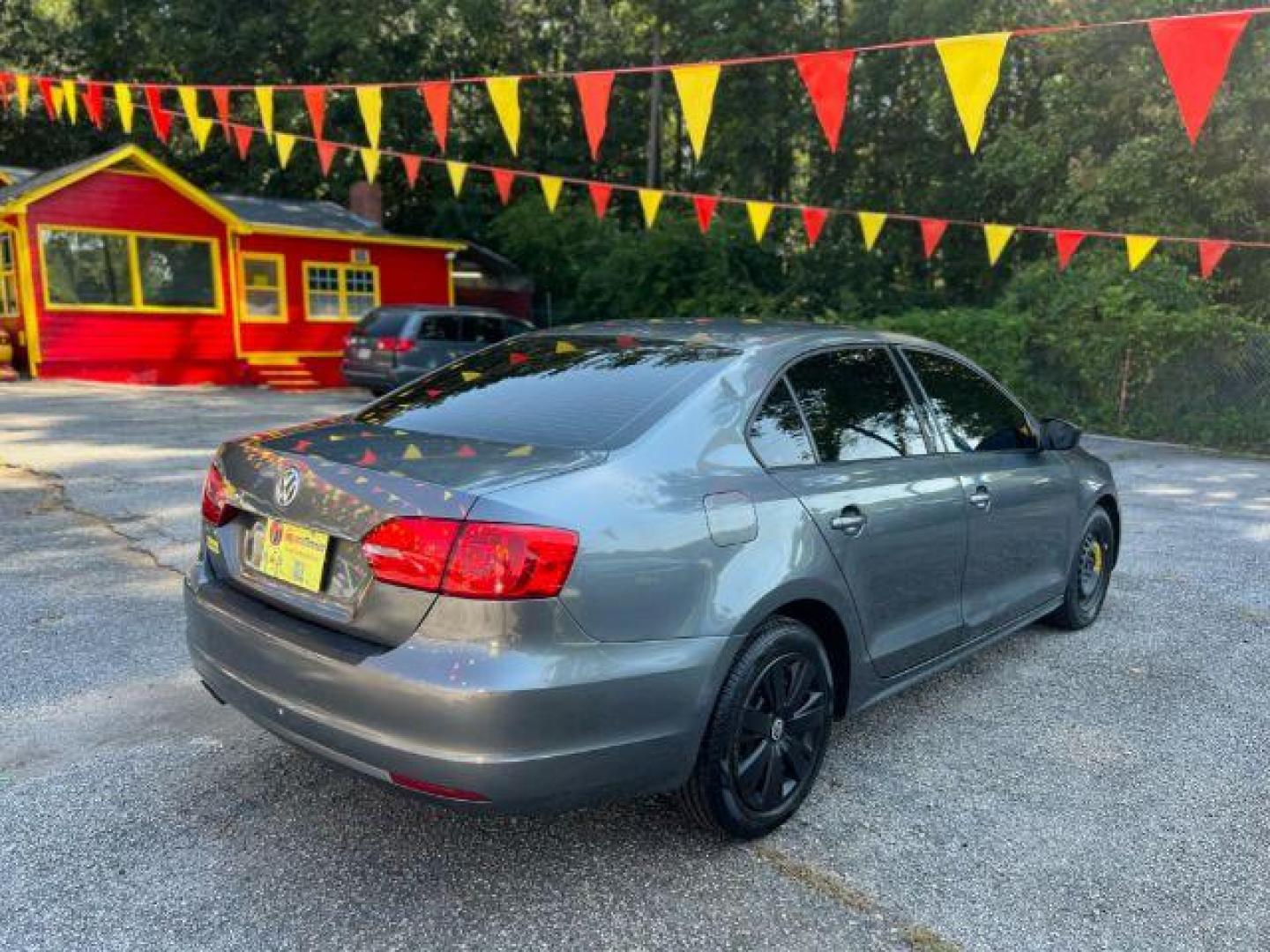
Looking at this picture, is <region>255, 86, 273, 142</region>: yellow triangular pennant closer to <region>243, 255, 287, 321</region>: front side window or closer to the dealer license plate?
<region>243, 255, 287, 321</region>: front side window

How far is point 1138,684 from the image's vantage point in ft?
13.3

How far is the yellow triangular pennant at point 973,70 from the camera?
6.40 metres

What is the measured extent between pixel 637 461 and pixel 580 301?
2220 centimetres

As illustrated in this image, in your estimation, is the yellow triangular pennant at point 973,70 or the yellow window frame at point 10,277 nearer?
the yellow triangular pennant at point 973,70

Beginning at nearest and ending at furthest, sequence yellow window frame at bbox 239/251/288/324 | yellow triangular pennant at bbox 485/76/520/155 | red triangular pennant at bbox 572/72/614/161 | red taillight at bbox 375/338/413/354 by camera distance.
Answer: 1. red triangular pennant at bbox 572/72/614/161
2. yellow triangular pennant at bbox 485/76/520/155
3. red taillight at bbox 375/338/413/354
4. yellow window frame at bbox 239/251/288/324

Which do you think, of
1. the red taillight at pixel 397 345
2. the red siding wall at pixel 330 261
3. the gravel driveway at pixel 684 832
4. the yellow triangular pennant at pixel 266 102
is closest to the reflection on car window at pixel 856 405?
the gravel driveway at pixel 684 832

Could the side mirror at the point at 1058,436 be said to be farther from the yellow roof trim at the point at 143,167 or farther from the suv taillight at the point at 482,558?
the yellow roof trim at the point at 143,167

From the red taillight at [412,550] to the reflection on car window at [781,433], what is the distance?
103 cm

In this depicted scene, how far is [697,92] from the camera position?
8.03 metres

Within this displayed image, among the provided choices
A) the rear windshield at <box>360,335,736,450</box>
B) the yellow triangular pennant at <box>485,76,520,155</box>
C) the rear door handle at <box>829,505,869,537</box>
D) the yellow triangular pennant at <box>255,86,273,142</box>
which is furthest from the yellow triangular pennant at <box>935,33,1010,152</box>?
the yellow triangular pennant at <box>255,86,273,142</box>

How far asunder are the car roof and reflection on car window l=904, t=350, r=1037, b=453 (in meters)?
0.14

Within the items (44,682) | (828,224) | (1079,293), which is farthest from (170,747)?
(828,224)

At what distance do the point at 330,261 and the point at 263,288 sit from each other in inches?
61.8

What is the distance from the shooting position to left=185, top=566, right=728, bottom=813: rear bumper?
2195mm
